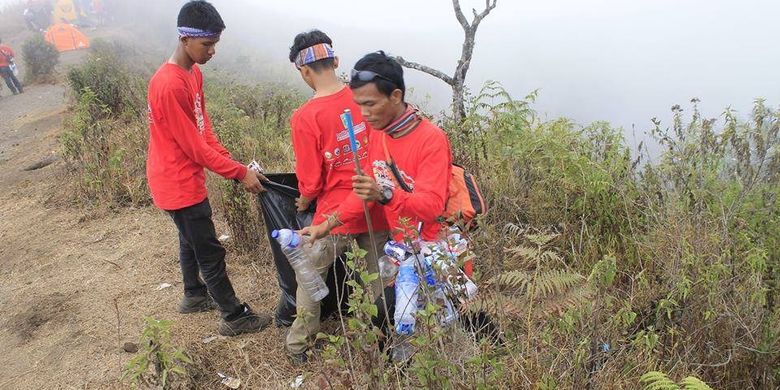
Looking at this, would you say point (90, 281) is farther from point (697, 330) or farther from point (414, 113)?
point (697, 330)

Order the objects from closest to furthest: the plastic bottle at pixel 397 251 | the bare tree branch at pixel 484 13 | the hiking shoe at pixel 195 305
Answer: the plastic bottle at pixel 397 251 < the hiking shoe at pixel 195 305 < the bare tree branch at pixel 484 13

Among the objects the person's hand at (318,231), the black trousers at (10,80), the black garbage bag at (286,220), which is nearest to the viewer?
the person's hand at (318,231)

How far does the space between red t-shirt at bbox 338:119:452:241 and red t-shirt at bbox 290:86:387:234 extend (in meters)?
0.16

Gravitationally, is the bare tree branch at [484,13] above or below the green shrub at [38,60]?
below

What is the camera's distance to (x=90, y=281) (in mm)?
3934

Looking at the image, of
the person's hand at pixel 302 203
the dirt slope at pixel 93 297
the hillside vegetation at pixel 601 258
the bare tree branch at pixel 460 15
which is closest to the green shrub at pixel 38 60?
the dirt slope at pixel 93 297

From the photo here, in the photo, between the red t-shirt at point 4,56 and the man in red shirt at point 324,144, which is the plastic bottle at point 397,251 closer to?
the man in red shirt at point 324,144

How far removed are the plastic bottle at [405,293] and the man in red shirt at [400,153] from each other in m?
0.15

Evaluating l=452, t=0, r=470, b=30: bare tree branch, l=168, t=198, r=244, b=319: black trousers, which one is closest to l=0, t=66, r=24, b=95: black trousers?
l=452, t=0, r=470, b=30: bare tree branch

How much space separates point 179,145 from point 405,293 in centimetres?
155

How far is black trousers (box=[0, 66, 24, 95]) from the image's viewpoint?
1361 cm

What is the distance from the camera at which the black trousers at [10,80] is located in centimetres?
1361

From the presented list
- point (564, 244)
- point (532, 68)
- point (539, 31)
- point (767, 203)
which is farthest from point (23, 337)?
point (539, 31)

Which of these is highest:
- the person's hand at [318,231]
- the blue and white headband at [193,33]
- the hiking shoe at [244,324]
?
the blue and white headband at [193,33]
